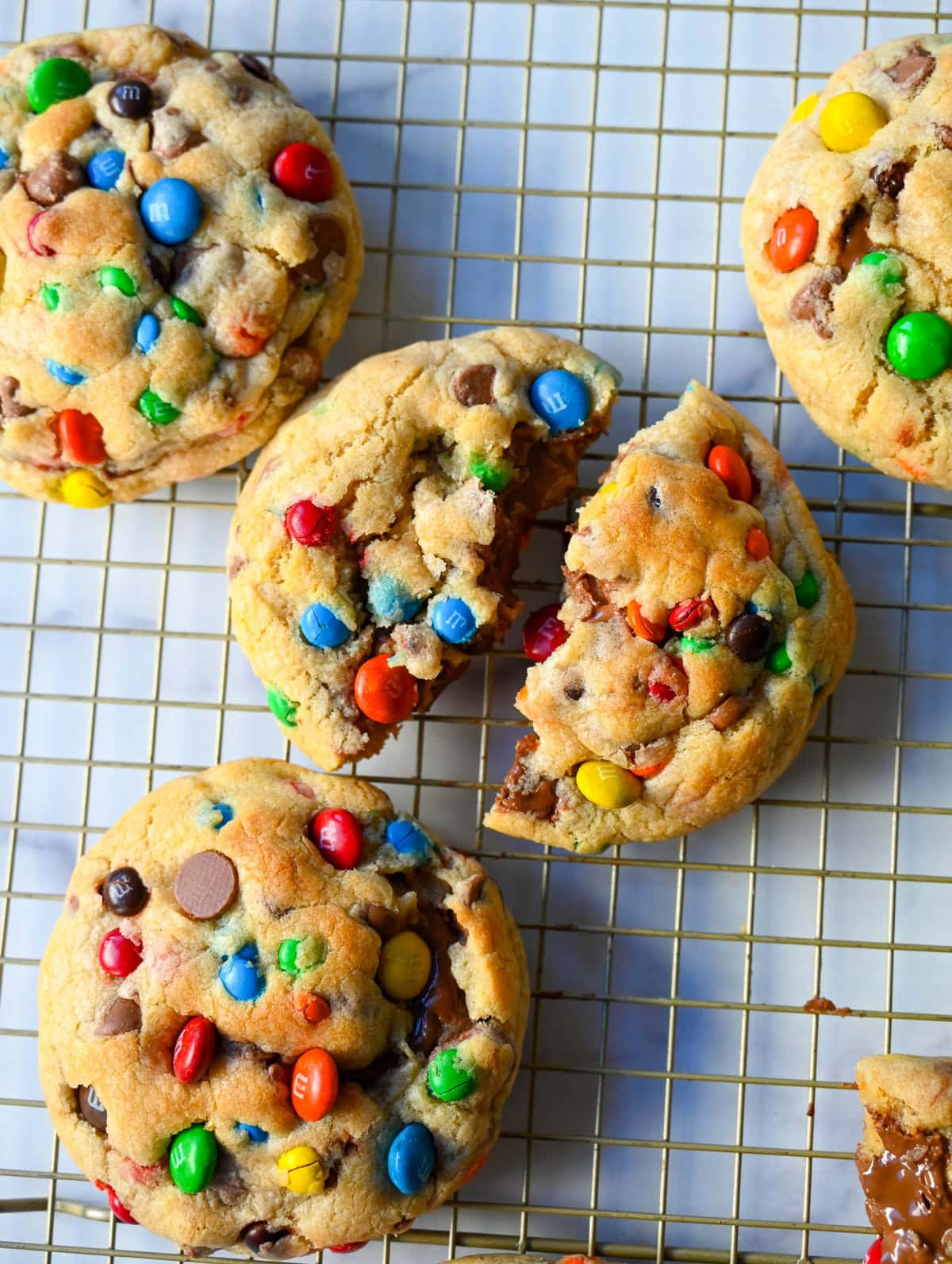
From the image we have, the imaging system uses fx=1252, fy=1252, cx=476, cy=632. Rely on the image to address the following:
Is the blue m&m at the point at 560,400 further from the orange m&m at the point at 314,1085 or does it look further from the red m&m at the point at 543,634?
the orange m&m at the point at 314,1085

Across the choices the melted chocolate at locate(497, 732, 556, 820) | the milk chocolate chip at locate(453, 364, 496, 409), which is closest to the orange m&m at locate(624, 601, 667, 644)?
the melted chocolate at locate(497, 732, 556, 820)

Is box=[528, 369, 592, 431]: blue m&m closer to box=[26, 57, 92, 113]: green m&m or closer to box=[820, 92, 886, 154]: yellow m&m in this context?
box=[820, 92, 886, 154]: yellow m&m

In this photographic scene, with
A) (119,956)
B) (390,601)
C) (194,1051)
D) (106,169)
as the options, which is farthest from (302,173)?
(194,1051)

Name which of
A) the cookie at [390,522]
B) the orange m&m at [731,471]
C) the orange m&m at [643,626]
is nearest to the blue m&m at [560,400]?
the cookie at [390,522]

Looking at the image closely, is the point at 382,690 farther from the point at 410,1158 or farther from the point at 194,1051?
the point at 410,1158

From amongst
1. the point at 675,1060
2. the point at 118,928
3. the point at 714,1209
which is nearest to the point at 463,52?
the point at 118,928

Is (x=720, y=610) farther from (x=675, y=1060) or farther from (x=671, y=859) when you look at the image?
(x=675, y=1060)
